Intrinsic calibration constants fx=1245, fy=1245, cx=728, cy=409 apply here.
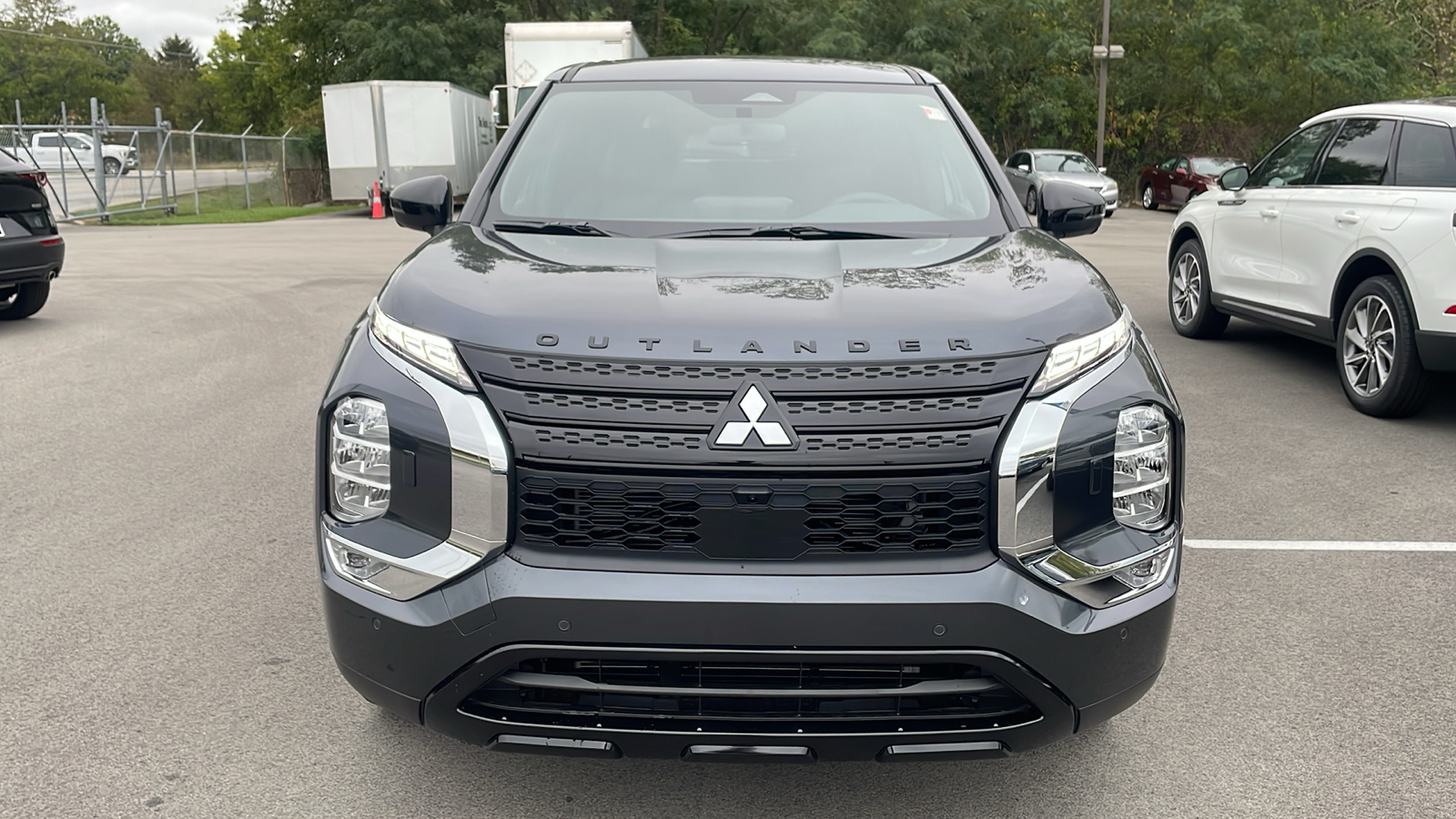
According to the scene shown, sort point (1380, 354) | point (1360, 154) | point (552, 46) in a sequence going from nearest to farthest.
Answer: point (1380, 354)
point (1360, 154)
point (552, 46)

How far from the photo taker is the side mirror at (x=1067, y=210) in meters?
4.21

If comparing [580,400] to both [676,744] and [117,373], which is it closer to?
[676,744]

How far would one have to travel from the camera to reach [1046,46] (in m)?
39.1

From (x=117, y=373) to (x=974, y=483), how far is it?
735cm

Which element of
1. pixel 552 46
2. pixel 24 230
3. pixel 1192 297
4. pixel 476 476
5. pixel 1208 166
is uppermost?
pixel 552 46

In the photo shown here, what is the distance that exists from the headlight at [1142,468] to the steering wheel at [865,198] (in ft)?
4.52

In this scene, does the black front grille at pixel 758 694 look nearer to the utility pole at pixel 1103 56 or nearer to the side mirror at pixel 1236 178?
the side mirror at pixel 1236 178

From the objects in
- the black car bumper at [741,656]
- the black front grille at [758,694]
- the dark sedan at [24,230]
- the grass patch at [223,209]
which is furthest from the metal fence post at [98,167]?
the black front grille at [758,694]

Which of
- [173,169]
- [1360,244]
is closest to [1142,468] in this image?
[1360,244]

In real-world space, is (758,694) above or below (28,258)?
below

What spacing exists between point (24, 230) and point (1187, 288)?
8960 mm

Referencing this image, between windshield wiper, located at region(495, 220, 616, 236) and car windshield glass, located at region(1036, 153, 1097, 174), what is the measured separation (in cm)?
2540

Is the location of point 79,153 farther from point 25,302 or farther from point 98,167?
point 25,302

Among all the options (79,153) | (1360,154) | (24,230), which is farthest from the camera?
(79,153)
